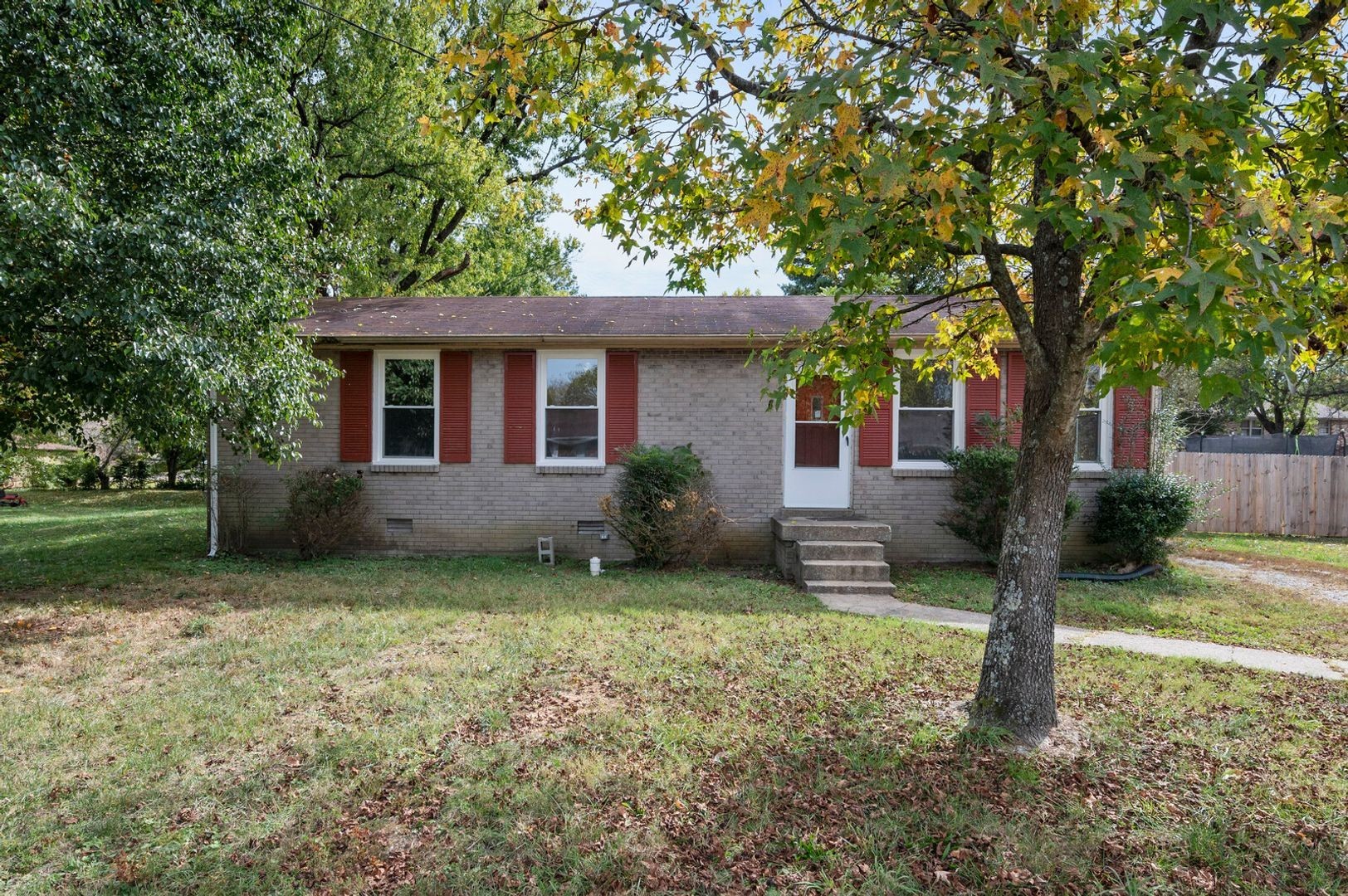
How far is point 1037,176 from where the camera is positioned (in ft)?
12.1

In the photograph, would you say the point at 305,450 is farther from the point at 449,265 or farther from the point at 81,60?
the point at 449,265

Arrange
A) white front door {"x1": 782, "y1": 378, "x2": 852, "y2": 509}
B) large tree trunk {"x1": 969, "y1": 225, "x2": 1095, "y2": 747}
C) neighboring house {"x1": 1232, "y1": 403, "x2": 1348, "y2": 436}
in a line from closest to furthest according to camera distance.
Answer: large tree trunk {"x1": 969, "y1": 225, "x2": 1095, "y2": 747} < white front door {"x1": 782, "y1": 378, "x2": 852, "y2": 509} < neighboring house {"x1": 1232, "y1": 403, "x2": 1348, "y2": 436}

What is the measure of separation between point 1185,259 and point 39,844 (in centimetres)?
491

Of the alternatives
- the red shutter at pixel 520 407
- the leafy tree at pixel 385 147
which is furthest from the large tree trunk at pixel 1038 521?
the leafy tree at pixel 385 147

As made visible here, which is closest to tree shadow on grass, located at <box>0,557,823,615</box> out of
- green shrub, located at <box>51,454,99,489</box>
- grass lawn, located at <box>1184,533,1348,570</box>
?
grass lawn, located at <box>1184,533,1348,570</box>

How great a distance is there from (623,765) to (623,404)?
22.2 feet

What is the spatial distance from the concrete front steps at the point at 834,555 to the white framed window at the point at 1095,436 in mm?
3139

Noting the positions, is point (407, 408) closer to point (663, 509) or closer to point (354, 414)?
point (354, 414)

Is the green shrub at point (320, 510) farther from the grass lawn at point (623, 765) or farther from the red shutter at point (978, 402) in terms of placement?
the red shutter at point (978, 402)

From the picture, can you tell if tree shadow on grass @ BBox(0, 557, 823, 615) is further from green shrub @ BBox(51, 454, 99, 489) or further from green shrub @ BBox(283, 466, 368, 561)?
green shrub @ BBox(51, 454, 99, 489)

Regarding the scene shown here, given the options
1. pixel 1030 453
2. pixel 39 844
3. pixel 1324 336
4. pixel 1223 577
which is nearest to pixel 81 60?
pixel 39 844

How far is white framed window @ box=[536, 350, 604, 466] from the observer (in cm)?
1013

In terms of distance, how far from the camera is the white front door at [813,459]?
32.8 ft

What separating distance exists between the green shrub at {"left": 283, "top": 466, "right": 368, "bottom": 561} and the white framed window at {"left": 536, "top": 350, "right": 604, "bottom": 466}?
8.89 feet
